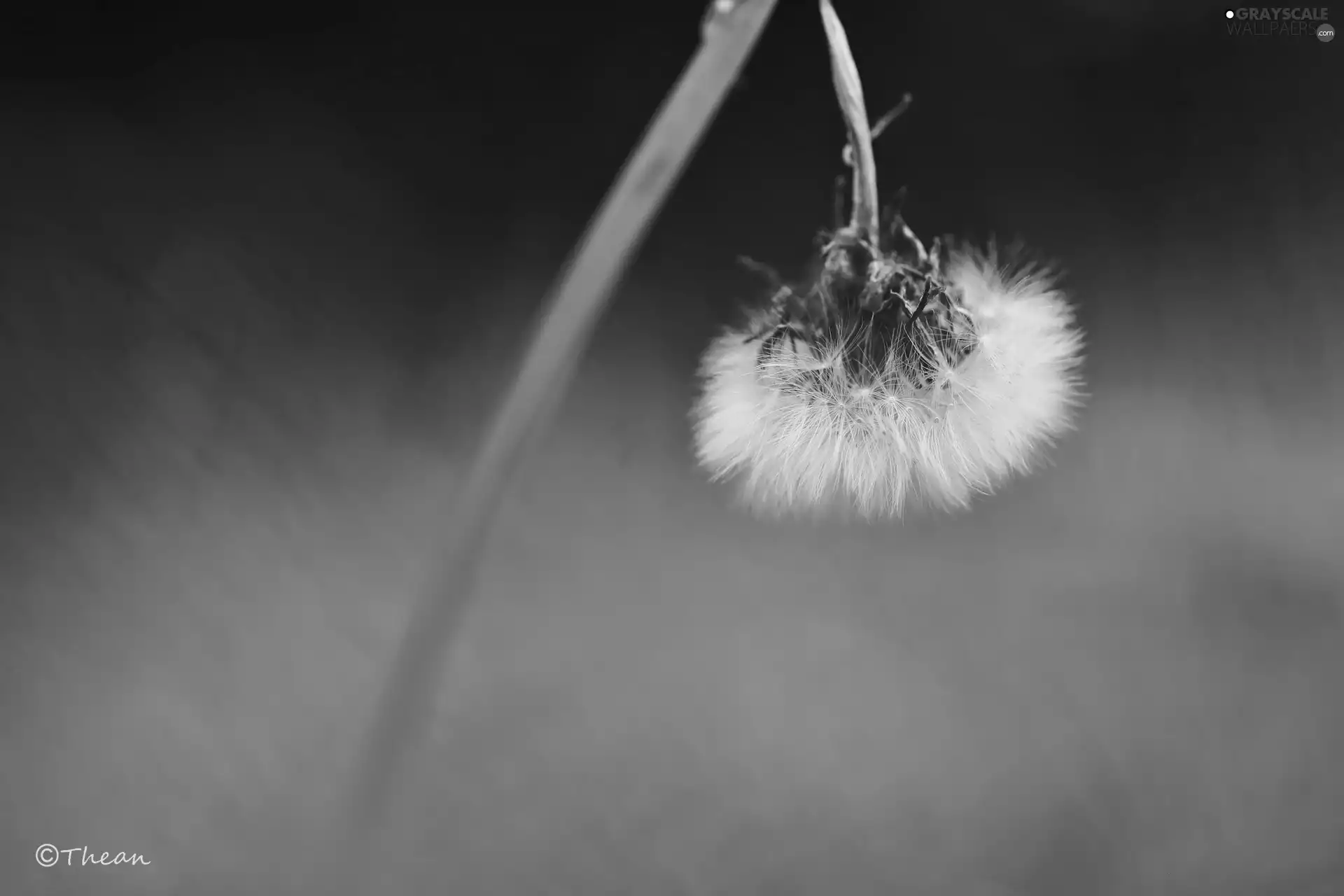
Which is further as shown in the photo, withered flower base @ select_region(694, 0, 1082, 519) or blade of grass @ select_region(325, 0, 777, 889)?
withered flower base @ select_region(694, 0, 1082, 519)

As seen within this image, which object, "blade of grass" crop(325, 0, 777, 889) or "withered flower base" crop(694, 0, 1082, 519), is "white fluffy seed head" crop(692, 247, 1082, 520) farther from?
"blade of grass" crop(325, 0, 777, 889)

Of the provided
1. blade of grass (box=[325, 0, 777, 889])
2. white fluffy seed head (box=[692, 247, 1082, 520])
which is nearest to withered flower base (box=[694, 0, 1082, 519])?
white fluffy seed head (box=[692, 247, 1082, 520])

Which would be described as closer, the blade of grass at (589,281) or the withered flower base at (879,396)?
the blade of grass at (589,281)

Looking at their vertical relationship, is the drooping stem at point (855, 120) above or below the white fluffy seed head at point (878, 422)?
above

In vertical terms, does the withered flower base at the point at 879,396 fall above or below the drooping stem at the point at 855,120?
below

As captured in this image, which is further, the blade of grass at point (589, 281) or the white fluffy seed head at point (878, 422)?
the white fluffy seed head at point (878, 422)

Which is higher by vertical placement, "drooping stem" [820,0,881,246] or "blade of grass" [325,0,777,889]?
"drooping stem" [820,0,881,246]

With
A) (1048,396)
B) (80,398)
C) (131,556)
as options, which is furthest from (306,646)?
(1048,396)

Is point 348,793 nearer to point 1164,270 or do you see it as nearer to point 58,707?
point 58,707

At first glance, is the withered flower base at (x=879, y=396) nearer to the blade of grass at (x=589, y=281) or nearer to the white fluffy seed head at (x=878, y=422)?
the white fluffy seed head at (x=878, y=422)

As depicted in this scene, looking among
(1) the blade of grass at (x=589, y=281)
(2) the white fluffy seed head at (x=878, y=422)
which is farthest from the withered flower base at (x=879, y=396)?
(1) the blade of grass at (x=589, y=281)

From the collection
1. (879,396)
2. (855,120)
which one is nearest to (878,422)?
(879,396)
